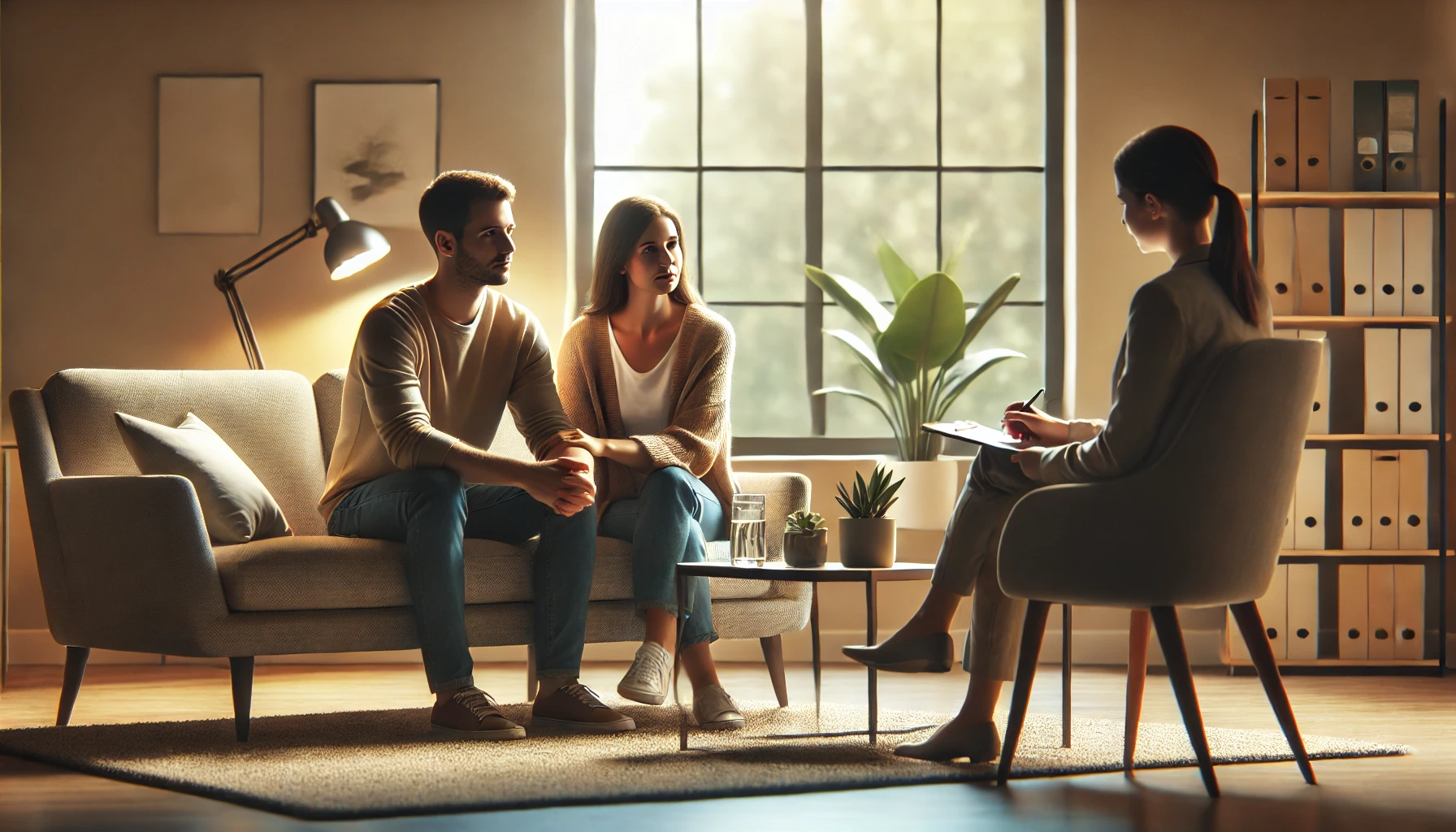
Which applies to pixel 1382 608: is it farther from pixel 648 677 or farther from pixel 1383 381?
pixel 648 677

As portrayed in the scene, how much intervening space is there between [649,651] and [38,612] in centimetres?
255

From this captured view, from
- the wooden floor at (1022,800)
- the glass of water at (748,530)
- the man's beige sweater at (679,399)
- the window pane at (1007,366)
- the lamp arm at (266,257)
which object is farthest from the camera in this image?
the window pane at (1007,366)

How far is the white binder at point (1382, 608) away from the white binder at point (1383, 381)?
402mm

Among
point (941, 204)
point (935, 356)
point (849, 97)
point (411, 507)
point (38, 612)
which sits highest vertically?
point (849, 97)

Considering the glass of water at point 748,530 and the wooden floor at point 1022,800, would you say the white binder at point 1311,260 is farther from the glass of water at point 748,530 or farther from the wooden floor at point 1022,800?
the glass of water at point 748,530

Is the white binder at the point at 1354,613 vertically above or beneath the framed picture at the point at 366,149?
beneath

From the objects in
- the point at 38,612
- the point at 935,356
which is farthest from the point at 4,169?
the point at 935,356

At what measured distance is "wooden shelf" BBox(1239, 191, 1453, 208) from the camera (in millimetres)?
4066

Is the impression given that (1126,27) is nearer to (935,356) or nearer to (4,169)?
(935,356)

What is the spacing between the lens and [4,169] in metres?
4.31

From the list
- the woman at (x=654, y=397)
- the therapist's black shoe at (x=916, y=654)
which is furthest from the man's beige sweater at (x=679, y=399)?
the therapist's black shoe at (x=916, y=654)

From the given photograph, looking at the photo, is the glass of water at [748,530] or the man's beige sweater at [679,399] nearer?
the glass of water at [748,530]

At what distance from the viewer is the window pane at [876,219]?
461 cm

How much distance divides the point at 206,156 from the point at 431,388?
190cm
